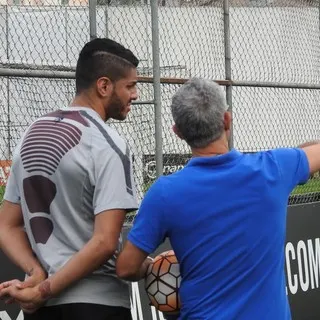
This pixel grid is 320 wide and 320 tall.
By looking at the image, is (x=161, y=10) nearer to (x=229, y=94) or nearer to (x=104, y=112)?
(x=229, y=94)

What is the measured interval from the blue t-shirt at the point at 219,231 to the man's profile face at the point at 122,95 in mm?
457

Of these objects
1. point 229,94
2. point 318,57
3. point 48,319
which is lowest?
point 48,319

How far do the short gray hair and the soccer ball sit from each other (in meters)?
0.53

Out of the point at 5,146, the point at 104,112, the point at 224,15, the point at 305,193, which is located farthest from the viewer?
the point at 305,193

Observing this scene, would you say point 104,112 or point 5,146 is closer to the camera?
point 104,112

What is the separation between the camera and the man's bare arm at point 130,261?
3457 mm

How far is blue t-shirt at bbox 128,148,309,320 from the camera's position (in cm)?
341

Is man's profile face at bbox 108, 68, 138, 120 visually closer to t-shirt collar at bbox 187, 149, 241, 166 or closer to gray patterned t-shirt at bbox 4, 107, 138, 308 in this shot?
gray patterned t-shirt at bbox 4, 107, 138, 308

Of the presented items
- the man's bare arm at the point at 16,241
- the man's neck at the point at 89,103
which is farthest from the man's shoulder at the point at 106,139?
the man's bare arm at the point at 16,241

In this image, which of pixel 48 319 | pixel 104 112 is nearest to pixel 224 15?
pixel 104 112

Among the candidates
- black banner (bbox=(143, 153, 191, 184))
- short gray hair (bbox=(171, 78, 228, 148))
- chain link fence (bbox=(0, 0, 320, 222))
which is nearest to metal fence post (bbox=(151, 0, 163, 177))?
chain link fence (bbox=(0, 0, 320, 222))

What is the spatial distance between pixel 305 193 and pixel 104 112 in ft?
16.1

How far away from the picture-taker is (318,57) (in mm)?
9023

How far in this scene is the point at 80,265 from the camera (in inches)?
135
